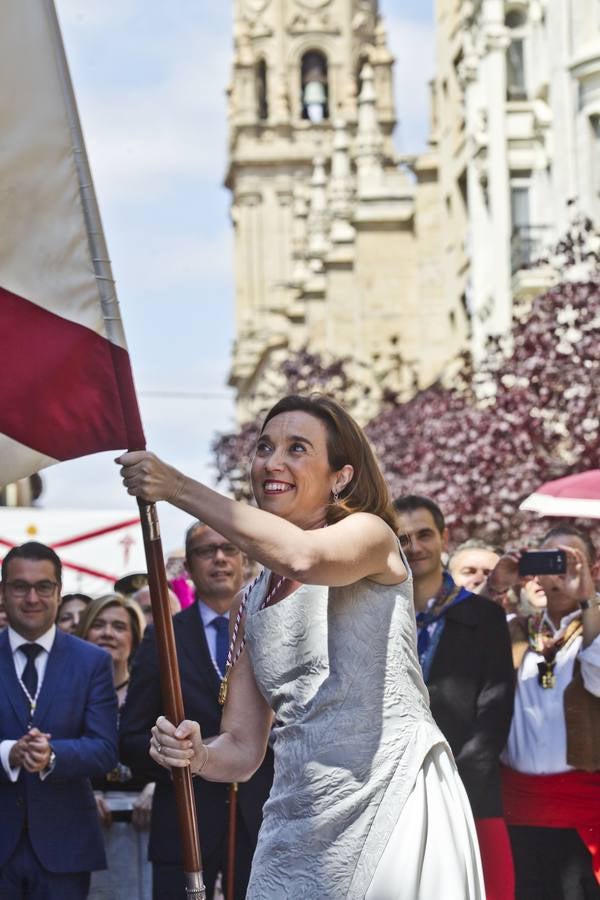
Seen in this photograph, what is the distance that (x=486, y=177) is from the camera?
137 feet

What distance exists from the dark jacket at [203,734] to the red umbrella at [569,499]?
187 centimetres

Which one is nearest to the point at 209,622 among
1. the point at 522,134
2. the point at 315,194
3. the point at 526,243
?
the point at 526,243

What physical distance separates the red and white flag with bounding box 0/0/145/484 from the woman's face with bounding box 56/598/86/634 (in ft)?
24.4

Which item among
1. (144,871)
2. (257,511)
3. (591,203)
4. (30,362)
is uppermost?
(591,203)

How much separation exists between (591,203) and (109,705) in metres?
23.8

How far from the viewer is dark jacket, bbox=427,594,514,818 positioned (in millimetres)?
9125

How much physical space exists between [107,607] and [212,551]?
1964 mm

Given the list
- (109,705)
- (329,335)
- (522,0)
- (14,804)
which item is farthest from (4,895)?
(329,335)

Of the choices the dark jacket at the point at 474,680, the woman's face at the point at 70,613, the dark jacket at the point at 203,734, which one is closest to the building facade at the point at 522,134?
the woman's face at the point at 70,613

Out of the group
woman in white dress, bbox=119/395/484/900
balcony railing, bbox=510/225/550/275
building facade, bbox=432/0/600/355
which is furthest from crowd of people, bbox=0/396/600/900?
balcony railing, bbox=510/225/550/275

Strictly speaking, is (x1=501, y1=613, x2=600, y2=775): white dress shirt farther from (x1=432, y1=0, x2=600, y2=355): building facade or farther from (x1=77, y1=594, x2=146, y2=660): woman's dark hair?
(x1=432, y1=0, x2=600, y2=355): building facade

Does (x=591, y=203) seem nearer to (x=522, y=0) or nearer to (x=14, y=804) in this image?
(x=522, y=0)

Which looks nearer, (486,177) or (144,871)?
(144,871)

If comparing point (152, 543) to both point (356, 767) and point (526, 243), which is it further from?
point (526, 243)
